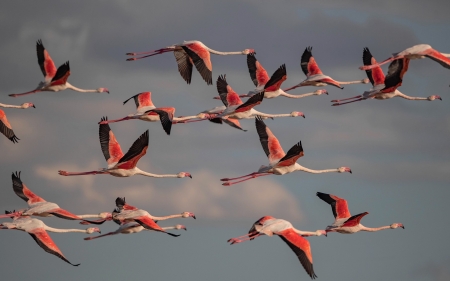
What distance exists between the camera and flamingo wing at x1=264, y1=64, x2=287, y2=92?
43.5 m

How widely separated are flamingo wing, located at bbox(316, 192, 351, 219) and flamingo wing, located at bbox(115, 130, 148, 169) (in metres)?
7.66

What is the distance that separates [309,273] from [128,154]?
28.1 feet

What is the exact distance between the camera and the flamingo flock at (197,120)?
4119cm

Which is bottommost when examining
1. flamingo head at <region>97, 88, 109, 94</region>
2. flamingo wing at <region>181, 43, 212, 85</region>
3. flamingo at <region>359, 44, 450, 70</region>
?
flamingo head at <region>97, 88, 109, 94</region>

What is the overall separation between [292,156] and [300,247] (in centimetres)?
427

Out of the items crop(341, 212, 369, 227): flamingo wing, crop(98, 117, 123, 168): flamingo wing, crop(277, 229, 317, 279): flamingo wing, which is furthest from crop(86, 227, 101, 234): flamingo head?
crop(277, 229, 317, 279): flamingo wing

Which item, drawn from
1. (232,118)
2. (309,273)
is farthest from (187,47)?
(309,273)

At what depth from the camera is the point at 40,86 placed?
4594 cm

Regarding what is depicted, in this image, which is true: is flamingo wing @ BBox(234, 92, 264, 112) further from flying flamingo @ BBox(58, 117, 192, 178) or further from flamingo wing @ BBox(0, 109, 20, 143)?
flamingo wing @ BBox(0, 109, 20, 143)

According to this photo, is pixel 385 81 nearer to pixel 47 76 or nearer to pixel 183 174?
pixel 183 174

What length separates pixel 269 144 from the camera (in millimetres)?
44281

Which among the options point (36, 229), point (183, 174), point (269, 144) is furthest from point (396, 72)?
point (36, 229)

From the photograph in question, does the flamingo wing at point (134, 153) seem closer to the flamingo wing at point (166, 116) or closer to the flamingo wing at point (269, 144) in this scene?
the flamingo wing at point (166, 116)

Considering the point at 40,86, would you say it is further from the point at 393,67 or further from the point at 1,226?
the point at 393,67
